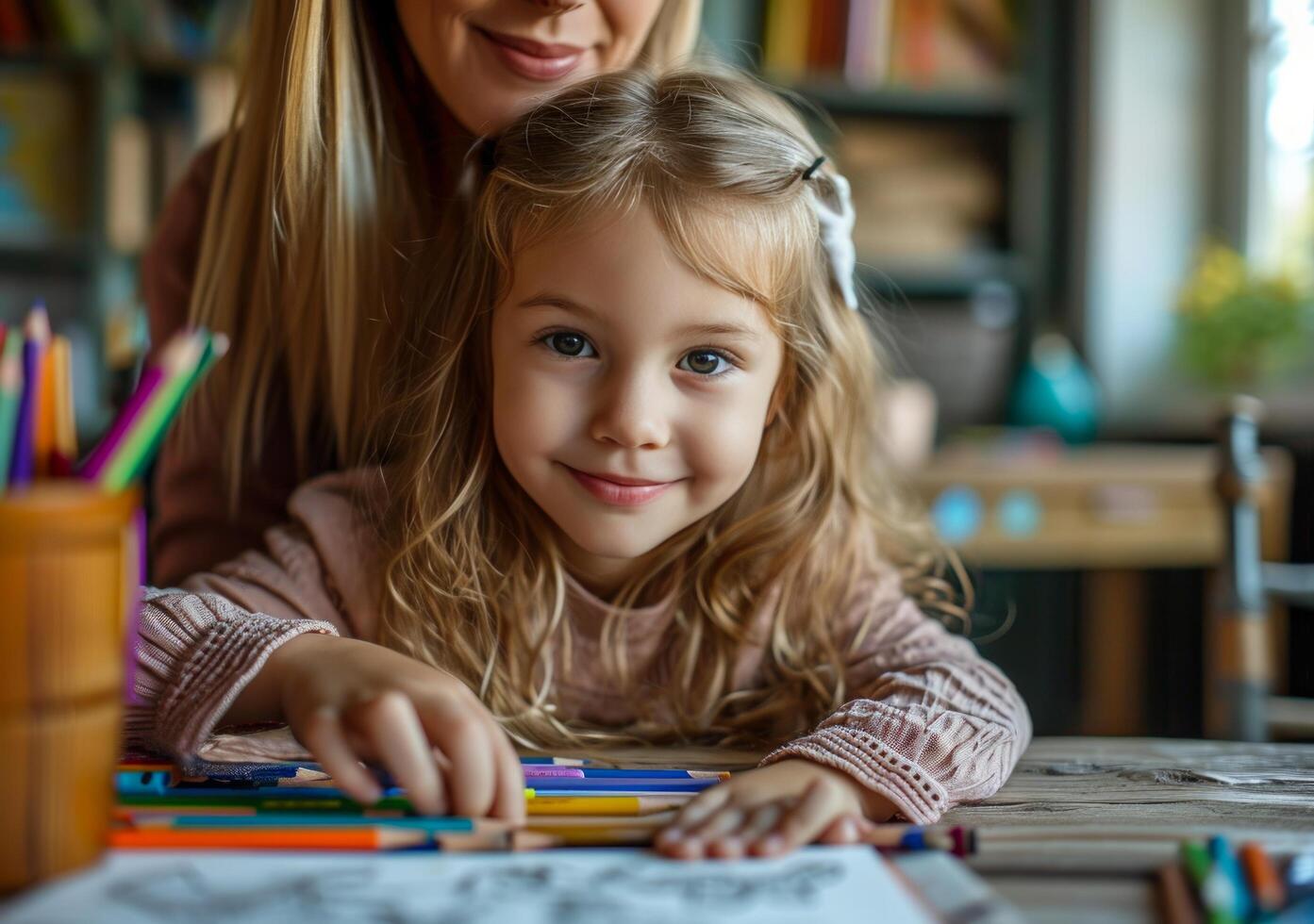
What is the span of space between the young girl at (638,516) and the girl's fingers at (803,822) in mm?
39

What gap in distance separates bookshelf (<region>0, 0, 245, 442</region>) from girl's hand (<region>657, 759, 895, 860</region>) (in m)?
2.19

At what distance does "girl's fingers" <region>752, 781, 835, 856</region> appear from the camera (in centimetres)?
49

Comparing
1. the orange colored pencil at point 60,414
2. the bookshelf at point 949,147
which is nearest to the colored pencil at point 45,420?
the orange colored pencil at point 60,414

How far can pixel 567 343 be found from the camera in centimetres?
73

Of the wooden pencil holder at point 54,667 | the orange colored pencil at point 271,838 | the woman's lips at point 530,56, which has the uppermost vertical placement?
the woman's lips at point 530,56

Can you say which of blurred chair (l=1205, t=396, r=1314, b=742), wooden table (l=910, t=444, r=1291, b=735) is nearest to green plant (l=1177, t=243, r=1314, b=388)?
wooden table (l=910, t=444, r=1291, b=735)

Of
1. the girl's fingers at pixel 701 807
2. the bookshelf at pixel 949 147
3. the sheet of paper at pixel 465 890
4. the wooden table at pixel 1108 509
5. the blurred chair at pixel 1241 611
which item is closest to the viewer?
the sheet of paper at pixel 465 890

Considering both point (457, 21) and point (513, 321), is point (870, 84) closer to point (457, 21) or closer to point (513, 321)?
point (457, 21)

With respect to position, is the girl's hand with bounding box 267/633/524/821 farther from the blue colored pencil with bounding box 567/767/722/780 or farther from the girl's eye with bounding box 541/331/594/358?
the girl's eye with bounding box 541/331/594/358

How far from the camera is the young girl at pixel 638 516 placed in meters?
0.65

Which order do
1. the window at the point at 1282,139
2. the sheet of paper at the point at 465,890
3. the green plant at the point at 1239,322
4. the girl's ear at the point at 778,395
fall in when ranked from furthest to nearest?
the window at the point at 1282,139 < the green plant at the point at 1239,322 < the girl's ear at the point at 778,395 < the sheet of paper at the point at 465,890

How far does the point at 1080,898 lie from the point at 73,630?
0.38m

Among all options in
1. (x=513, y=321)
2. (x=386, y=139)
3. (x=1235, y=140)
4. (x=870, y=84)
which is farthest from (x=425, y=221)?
(x=1235, y=140)

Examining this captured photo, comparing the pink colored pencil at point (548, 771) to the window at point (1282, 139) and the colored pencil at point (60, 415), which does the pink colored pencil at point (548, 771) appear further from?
the window at point (1282, 139)
